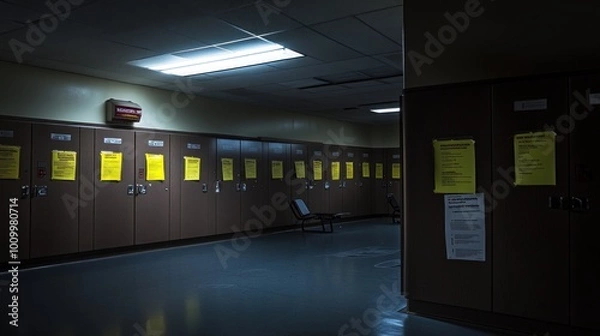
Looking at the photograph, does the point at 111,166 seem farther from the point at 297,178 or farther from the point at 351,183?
the point at 351,183

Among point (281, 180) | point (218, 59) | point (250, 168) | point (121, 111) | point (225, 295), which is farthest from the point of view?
point (281, 180)

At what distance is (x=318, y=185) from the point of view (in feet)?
35.1

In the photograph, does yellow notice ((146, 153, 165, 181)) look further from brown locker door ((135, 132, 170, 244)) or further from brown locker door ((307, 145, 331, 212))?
brown locker door ((307, 145, 331, 212))

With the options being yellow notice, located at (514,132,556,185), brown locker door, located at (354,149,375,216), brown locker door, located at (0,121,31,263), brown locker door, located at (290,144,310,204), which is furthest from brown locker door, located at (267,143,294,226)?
yellow notice, located at (514,132,556,185)

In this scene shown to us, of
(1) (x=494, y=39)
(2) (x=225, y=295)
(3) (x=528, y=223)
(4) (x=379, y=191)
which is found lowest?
(2) (x=225, y=295)

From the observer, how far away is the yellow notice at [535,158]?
309cm

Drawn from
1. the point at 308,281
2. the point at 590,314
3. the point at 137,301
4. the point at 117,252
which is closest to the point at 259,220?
the point at 117,252

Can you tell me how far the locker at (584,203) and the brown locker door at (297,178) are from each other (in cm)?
719

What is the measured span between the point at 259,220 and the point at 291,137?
2.05 metres

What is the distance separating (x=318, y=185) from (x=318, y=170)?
35 cm

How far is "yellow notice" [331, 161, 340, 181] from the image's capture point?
11.2 m

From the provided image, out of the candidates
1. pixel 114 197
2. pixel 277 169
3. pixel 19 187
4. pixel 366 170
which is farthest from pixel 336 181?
pixel 19 187

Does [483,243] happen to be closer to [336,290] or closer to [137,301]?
[336,290]

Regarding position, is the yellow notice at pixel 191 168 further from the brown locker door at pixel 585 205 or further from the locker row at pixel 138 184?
the brown locker door at pixel 585 205
